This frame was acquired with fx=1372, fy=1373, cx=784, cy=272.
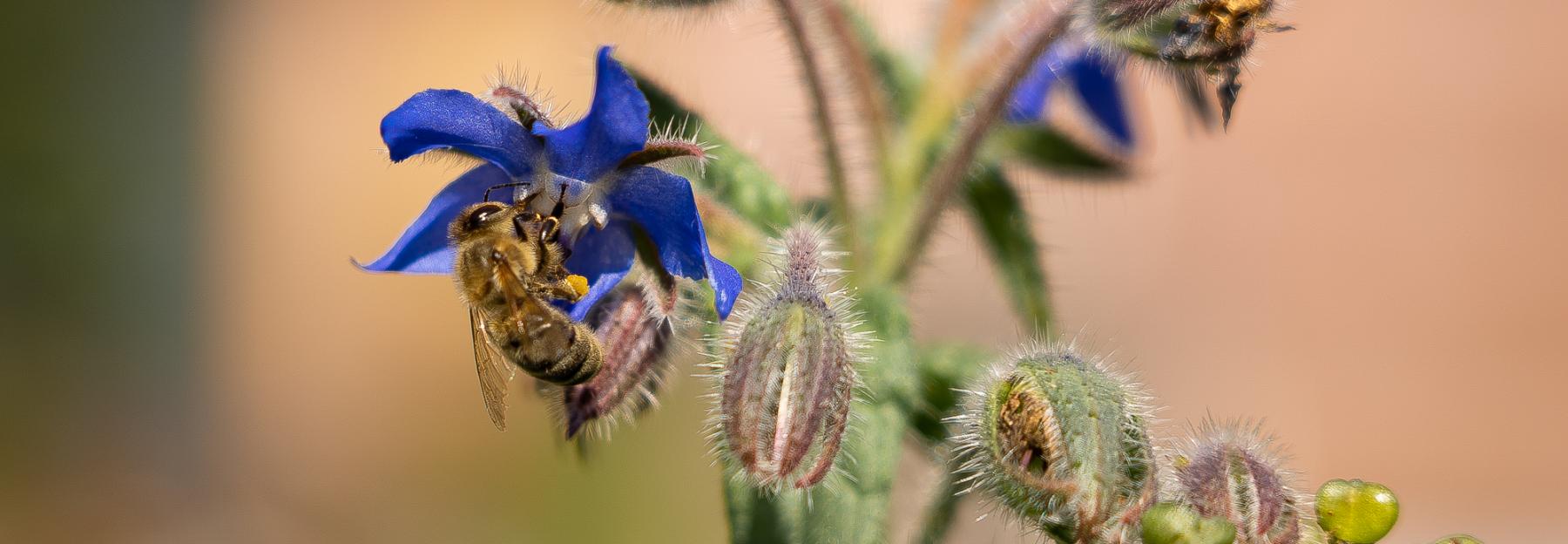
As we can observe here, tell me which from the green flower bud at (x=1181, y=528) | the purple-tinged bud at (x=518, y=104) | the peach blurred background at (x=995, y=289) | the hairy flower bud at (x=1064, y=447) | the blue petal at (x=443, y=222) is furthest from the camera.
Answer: the peach blurred background at (x=995, y=289)

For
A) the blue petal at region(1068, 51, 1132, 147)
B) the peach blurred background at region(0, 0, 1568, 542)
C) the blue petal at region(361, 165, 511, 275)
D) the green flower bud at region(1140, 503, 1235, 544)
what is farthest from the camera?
the peach blurred background at region(0, 0, 1568, 542)

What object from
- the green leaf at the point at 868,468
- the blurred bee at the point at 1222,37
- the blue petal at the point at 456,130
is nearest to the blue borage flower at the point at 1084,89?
the blurred bee at the point at 1222,37

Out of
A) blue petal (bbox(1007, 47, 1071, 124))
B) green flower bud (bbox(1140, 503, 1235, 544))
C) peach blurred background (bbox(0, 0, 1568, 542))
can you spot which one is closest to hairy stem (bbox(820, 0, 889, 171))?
blue petal (bbox(1007, 47, 1071, 124))

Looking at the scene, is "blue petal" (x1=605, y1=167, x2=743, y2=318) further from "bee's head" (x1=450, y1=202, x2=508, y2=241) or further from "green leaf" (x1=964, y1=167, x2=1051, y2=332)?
"green leaf" (x1=964, y1=167, x2=1051, y2=332)

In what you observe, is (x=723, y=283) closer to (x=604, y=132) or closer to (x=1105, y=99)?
(x=604, y=132)

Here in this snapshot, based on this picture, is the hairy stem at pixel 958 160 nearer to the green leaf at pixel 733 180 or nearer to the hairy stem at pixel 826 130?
the hairy stem at pixel 826 130
